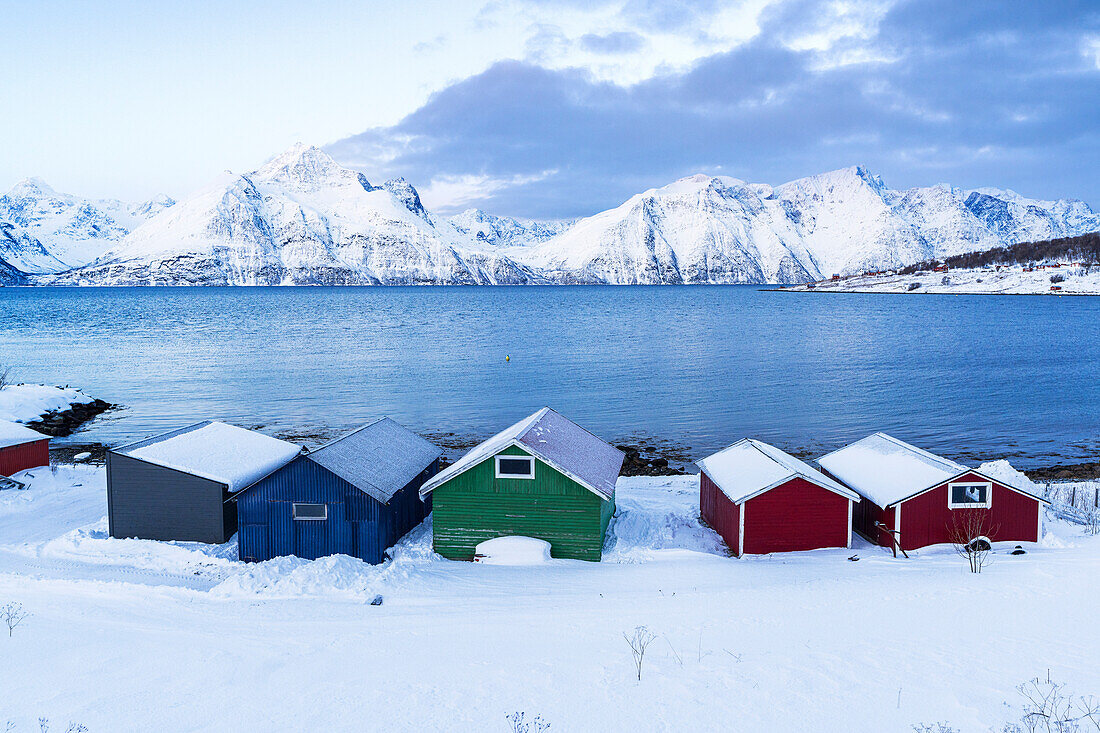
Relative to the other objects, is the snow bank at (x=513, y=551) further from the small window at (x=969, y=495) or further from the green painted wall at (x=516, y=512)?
the small window at (x=969, y=495)

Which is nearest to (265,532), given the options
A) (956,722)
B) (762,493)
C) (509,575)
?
(509,575)

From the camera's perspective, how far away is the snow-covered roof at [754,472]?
23344mm

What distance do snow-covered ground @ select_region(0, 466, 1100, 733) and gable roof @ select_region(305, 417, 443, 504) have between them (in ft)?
7.91

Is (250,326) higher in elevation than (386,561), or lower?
higher

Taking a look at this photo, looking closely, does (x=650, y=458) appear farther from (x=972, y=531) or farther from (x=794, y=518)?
(x=972, y=531)

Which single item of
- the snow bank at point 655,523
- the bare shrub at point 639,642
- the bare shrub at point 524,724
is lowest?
the snow bank at point 655,523

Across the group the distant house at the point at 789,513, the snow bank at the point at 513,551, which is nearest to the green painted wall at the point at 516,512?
the snow bank at the point at 513,551

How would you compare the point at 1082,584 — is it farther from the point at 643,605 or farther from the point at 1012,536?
the point at 643,605

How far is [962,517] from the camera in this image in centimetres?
2372

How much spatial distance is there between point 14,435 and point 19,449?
666 mm

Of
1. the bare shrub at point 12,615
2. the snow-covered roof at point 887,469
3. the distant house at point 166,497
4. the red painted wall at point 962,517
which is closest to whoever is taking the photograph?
the bare shrub at point 12,615

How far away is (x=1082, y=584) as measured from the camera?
18.0 metres

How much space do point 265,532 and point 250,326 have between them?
11314 cm

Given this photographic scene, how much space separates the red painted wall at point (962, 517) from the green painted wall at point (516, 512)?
33.2ft
